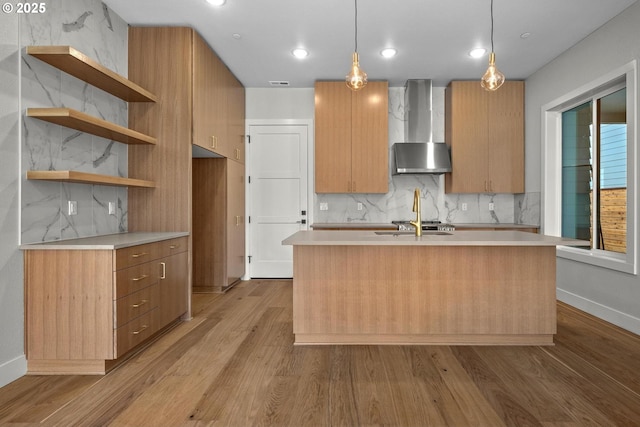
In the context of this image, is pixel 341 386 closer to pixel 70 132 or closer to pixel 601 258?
pixel 70 132

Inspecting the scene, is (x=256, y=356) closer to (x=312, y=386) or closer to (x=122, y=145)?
(x=312, y=386)

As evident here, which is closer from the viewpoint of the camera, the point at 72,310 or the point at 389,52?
the point at 72,310

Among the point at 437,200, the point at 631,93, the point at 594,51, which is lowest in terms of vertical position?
the point at 437,200

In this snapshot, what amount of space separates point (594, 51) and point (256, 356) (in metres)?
4.30

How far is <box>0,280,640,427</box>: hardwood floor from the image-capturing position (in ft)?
6.45

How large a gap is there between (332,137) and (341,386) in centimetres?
353

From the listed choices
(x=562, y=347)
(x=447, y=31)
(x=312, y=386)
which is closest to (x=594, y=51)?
(x=447, y=31)

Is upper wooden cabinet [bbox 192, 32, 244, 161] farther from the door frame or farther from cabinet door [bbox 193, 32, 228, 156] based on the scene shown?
the door frame

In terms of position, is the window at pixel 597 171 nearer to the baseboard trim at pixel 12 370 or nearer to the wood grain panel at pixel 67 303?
the wood grain panel at pixel 67 303

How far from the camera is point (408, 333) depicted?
2971mm

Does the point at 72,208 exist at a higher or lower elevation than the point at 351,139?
lower

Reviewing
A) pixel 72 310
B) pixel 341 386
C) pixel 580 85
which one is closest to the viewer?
pixel 341 386

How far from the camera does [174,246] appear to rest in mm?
3395

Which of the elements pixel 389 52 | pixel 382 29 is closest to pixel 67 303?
pixel 382 29
